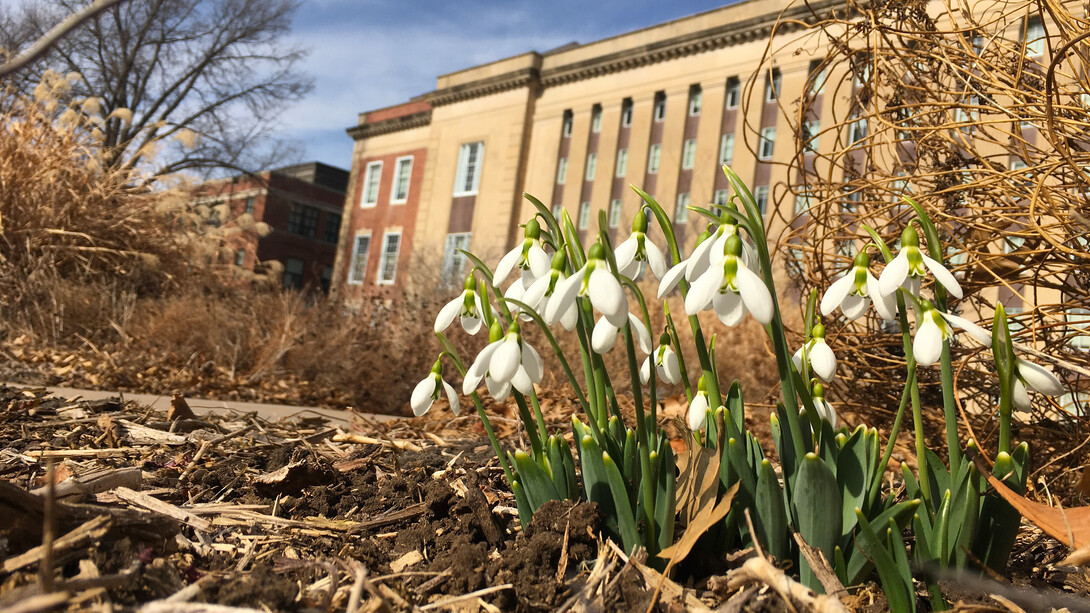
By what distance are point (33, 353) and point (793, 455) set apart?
593 centimetres

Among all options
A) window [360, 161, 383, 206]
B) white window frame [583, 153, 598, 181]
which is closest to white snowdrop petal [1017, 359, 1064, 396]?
white window frame [583, 153, 598, 181]

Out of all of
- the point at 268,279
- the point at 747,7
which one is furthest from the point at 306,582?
the point at 747,7

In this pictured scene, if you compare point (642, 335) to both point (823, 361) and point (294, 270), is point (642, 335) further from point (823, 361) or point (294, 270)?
point (294, 270)

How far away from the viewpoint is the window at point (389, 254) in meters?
29.3

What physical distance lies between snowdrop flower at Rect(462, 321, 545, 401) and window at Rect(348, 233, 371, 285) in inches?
1172

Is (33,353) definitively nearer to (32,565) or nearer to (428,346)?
(428,346)

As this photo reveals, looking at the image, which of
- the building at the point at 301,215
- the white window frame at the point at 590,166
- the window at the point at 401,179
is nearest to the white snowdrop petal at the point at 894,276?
the white window frame at the point at 590,166

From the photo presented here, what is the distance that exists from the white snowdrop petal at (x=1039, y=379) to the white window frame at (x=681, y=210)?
18960 millimetres

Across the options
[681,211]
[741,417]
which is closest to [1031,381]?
[741,417]

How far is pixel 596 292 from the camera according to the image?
113cm

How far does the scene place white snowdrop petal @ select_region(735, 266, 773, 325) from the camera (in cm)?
108

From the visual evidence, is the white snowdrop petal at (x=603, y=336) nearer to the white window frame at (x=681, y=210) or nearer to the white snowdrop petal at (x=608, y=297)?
the white snowdrop petal at (x=608, y=297)

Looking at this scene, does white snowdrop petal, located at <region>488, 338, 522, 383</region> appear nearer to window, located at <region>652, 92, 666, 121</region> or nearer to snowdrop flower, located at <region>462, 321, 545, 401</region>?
snowdrop flower, located at <region>462, 321, 545, 401</region>

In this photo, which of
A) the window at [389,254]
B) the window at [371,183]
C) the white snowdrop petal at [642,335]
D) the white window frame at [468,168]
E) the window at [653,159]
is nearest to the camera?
the white snowdrop petal at [642,335]
